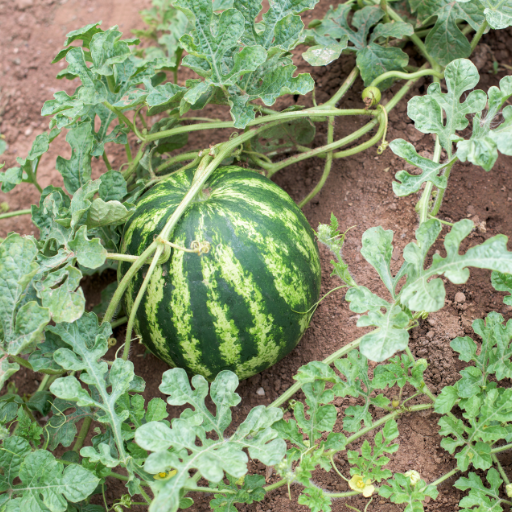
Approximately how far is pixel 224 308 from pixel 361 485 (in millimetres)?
712

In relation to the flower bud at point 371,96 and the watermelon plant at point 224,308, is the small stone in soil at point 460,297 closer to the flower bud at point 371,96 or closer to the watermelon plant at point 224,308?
the watermelon plant at point 224,308

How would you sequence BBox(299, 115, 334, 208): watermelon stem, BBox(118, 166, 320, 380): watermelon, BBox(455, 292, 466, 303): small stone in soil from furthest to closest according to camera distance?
1. BBox(299, 115, 334, 208): watermelon stem
2. BBox(455, 292, 466, 303): small stone in soil
3. BBox(118, 166, 320, 380): watermelon

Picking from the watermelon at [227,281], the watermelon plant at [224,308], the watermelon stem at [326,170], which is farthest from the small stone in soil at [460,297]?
the watermelon stem at [326,170]

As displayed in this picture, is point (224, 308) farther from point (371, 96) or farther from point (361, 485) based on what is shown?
point (371, 96)

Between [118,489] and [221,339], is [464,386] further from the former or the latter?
[118,489]

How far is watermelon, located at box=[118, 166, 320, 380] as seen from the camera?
5.74 feet

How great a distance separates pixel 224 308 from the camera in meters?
1.75

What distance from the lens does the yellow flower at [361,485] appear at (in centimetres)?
161

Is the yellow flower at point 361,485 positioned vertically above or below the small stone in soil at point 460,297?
above

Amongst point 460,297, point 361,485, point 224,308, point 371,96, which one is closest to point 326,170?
point 371,96

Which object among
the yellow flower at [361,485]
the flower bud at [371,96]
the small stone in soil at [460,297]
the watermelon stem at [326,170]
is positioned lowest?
the small stone in soil at [460,297]

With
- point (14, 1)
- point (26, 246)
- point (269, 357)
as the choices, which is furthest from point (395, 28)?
point (14, 1)

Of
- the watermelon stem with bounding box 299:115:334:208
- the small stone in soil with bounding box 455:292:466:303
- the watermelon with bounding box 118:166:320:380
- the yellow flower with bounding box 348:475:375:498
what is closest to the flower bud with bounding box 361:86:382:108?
the watermelon stem with bounding box 299:115:334:208

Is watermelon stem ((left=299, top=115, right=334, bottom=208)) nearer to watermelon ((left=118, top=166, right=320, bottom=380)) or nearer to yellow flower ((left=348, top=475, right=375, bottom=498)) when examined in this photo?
watermelon ((left=118, top=166, right=320, bottom=380))
